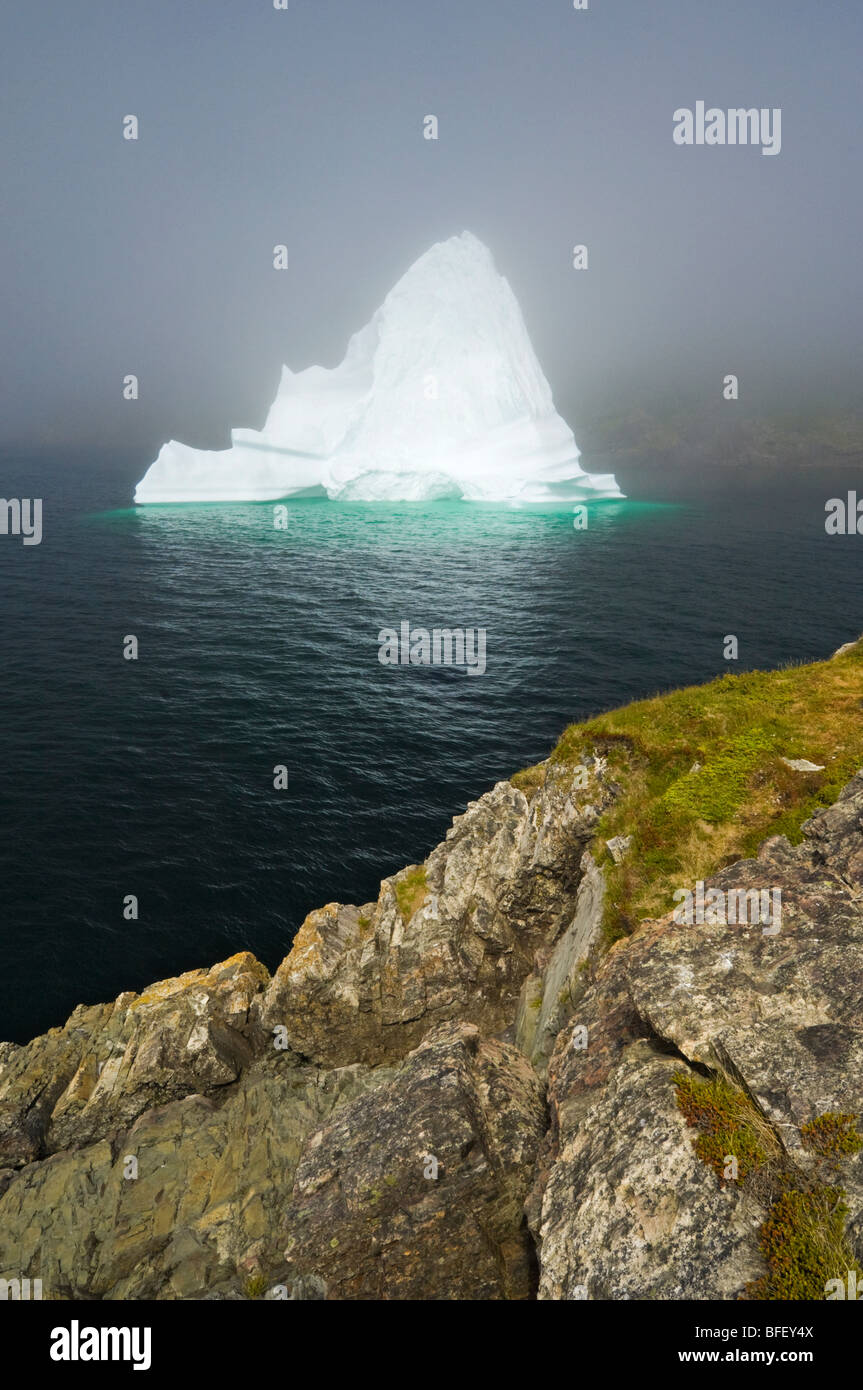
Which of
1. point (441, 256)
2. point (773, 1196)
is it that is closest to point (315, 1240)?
point (773, 1196)

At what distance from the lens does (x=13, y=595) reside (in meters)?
66.6


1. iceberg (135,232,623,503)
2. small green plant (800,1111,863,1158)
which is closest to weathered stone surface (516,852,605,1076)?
small green plant (800,1111,863,1158)

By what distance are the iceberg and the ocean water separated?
13343mm

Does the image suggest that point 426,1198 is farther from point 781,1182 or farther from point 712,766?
point 712,766

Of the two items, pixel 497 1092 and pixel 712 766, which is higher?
pixel 712 766

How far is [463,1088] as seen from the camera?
44.2ft

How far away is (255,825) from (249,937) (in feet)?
23.8

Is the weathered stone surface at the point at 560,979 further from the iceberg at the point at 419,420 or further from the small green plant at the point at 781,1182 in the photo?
the iceberg at the point at 419,420

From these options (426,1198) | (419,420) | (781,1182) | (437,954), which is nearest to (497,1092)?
(426,1198)

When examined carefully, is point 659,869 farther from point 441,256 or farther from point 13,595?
point 441,256

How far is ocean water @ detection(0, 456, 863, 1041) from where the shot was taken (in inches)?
1152

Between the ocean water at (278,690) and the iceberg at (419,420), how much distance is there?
13.3 metres

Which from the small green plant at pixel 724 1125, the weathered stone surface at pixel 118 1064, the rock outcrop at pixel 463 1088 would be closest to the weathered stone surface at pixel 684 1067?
the rock outcrop at pixel 463 1088

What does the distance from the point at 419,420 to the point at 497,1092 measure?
104116 millimetres
